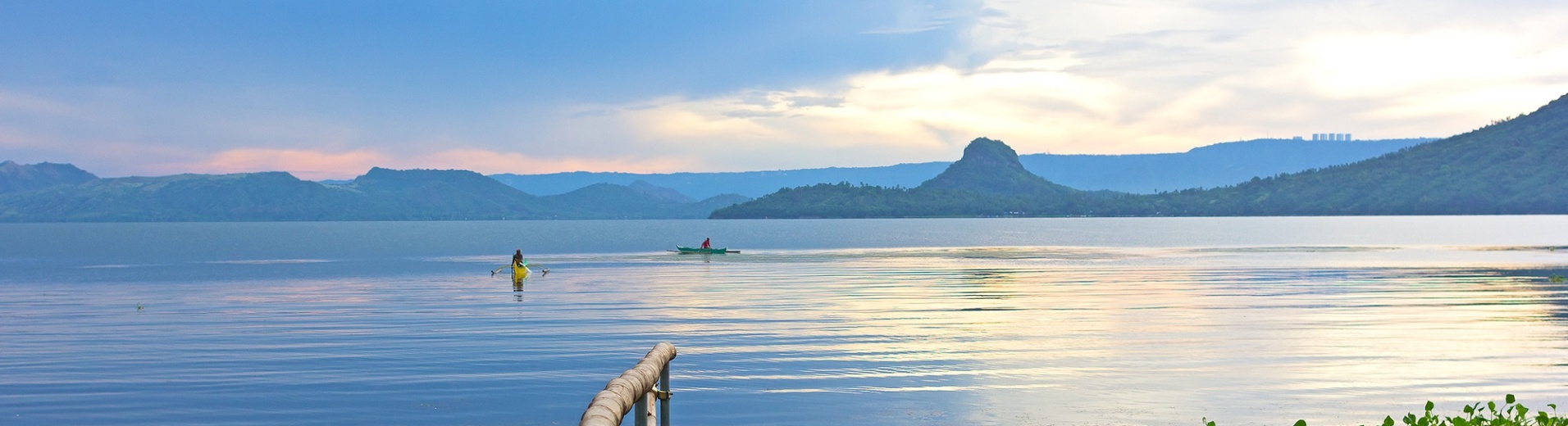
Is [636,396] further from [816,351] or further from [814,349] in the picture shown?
[814,349]

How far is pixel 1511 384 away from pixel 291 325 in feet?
118

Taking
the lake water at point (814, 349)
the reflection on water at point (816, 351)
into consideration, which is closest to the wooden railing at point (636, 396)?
the lake water at point (814, 349)

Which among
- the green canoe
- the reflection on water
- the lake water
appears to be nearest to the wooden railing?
the lake water

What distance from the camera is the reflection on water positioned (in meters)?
23.6

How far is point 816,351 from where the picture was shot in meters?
32.2

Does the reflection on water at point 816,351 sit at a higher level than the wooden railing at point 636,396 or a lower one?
lower

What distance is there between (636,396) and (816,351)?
70.3ft

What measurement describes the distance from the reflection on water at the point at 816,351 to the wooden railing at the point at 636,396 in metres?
8.66

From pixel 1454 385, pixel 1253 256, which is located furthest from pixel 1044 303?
pixel 1253 256

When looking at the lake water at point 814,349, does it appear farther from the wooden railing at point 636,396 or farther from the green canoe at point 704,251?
the green canoe at point 704,251

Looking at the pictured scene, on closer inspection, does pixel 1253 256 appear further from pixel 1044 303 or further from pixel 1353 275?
pixel 1044 303

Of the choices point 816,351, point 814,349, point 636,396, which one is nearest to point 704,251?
point 814,349

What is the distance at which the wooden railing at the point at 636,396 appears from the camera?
9.33 m

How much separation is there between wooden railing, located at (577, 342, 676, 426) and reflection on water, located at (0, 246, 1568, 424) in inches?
341
